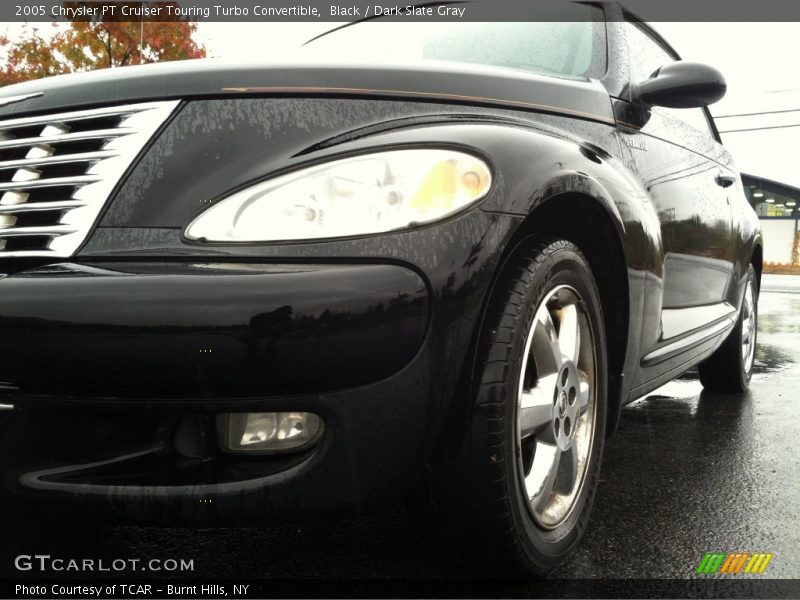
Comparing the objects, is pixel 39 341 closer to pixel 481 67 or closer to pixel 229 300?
pixel 229 300

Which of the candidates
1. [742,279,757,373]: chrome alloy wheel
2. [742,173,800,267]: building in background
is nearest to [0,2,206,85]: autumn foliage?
[742,279,757,373]: chrome alloy wheel

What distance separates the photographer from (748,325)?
4.57m

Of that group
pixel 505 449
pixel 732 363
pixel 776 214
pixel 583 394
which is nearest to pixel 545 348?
pixel 583 394

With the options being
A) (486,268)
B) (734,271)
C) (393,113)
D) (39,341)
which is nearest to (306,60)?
(393,113)

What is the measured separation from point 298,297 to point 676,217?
71.6 inches

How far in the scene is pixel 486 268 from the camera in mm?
1646

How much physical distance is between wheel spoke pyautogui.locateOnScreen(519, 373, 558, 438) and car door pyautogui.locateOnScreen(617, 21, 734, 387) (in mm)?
673

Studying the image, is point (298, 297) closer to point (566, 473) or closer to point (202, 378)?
point (202, 378)

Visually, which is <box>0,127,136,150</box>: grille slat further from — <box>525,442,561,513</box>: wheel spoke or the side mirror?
the side mirror

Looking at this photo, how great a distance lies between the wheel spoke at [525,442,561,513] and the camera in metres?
1.93

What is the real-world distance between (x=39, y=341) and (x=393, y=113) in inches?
34.2

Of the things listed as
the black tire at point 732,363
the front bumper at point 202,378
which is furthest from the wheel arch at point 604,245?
the black tire at point 732,363

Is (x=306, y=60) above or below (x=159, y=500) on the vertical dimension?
above

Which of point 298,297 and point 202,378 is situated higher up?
point 298,297
